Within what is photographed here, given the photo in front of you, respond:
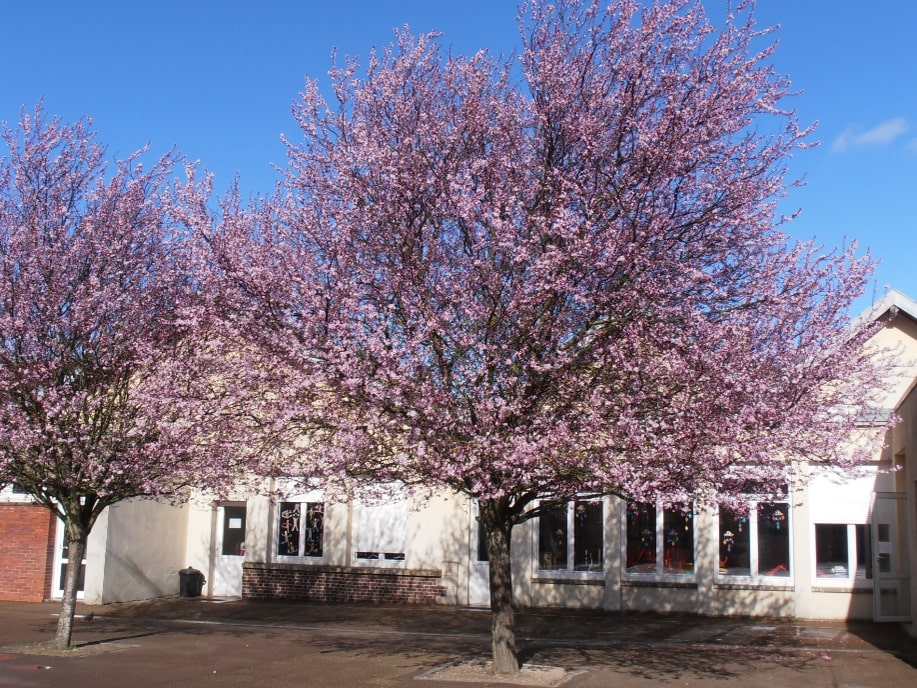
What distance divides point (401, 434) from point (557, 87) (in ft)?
13.8

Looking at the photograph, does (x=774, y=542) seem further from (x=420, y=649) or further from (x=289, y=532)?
(x=289, y=532)

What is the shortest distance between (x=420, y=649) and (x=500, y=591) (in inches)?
122

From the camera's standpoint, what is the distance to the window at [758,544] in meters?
18.2

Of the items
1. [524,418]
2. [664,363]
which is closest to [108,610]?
[524,418]

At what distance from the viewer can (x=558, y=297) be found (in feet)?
34.2

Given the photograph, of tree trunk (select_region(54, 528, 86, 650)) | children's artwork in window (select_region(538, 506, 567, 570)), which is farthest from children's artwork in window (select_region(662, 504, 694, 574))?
tree trunk (select_region(54, 528, 86, 650))

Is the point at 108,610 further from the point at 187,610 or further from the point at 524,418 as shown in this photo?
the point at 524,418

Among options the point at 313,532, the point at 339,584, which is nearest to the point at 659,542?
the point at 339,584

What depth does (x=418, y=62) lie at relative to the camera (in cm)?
1144

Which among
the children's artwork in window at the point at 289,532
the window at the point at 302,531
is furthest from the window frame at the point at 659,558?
the children's artwork in window at the point at 289,532

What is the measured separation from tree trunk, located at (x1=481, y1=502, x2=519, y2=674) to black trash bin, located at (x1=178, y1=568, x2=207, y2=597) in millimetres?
11885

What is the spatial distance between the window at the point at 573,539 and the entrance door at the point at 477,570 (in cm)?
119

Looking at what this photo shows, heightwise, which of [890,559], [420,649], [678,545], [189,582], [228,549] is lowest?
[420,649]

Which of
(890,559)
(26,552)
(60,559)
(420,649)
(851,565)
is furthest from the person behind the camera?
(60,559)
